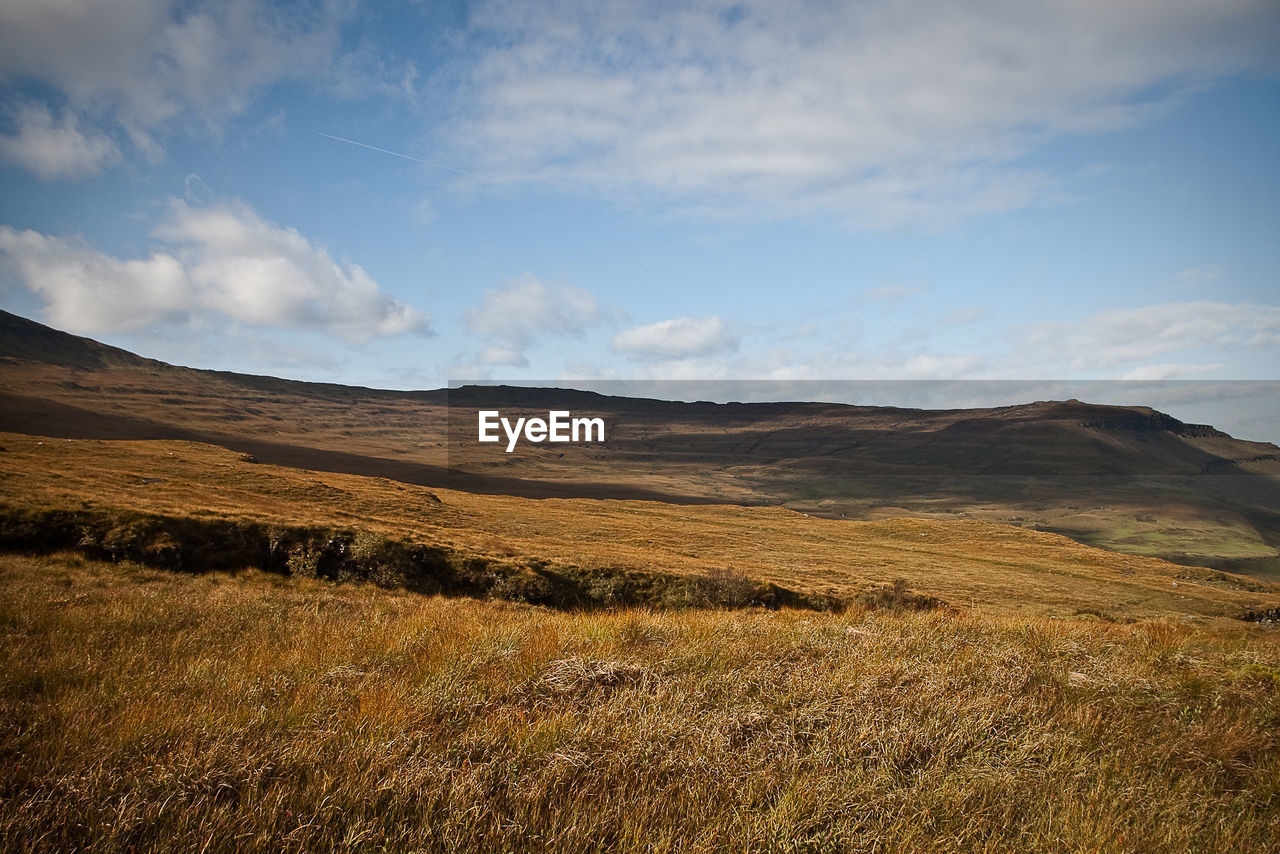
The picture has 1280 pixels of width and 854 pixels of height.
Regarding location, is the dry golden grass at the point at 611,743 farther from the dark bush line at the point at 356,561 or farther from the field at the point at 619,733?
the dark bush line at the point at 356,561

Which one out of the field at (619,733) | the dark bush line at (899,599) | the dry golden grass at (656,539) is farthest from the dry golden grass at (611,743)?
the dark bush line at (899,599)

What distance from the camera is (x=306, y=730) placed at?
14.1 feet

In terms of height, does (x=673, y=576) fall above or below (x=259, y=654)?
below

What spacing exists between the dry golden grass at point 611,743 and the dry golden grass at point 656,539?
20.0 metres

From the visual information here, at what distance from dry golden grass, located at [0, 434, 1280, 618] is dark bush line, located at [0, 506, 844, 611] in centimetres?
136

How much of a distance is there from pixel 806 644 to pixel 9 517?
2298 centimetres

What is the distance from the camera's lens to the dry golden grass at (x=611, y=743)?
347cm

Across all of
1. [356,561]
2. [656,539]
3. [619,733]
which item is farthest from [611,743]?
[656,539]

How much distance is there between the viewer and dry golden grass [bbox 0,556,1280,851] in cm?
347

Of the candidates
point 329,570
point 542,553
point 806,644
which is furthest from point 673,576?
point 806,644

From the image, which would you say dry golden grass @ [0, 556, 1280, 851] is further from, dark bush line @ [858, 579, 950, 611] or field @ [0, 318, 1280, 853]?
dark bush line @ [858, 579, 950, 611]

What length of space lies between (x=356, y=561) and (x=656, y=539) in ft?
98.7

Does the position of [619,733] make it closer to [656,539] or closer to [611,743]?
[611,743]

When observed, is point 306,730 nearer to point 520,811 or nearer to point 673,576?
point 520,811
